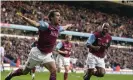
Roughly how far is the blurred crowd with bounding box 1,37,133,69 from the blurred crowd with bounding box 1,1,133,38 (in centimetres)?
178

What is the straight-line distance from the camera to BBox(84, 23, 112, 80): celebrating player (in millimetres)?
14031

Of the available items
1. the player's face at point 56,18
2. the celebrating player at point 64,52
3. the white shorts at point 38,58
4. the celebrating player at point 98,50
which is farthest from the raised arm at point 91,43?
the celebrating player at point 64,52

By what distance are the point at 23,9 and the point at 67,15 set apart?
24.8ft

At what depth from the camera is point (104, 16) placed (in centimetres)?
5344

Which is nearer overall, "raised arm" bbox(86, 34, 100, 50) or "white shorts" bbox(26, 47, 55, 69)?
"white shorts" bbox(26, 47, 55, 69)

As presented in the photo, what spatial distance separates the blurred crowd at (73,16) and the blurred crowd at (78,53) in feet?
5.84

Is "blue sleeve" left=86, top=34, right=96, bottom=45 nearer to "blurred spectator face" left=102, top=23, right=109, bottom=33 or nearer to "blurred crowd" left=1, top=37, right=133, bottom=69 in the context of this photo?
"blurred spectator face" left=102, top=23, right=109, bottom=33

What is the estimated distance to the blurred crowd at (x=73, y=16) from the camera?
124 ft

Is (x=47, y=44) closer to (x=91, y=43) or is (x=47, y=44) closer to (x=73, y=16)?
(x=91, y=43)

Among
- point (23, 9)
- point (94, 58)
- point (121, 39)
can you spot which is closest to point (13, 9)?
point (23, 9)

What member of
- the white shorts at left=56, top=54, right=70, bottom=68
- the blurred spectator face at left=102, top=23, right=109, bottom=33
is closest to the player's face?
the blurred spectator face at left=102, top=23, right=109, bottom=33

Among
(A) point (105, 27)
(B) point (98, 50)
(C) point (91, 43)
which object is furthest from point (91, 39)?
(A) point (105, 27)

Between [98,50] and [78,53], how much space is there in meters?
25.0

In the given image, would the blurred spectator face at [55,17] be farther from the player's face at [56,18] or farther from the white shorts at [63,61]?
the white shorts at [63,61]
